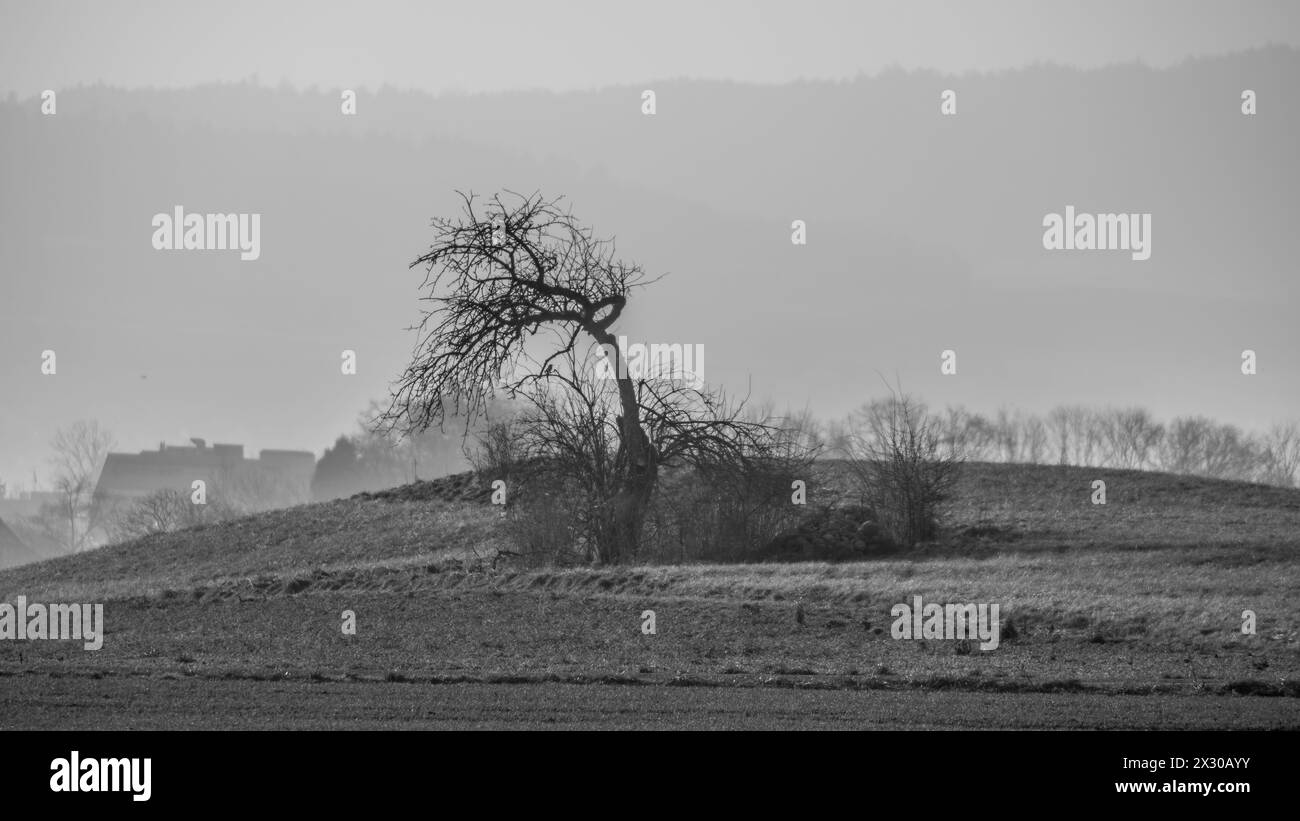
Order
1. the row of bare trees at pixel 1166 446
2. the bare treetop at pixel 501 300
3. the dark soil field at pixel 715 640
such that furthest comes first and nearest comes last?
the row of bare trees at pixel 1166 446 < the bare treetop at pixel 501 300 < the dark soil field at pixel 715 640

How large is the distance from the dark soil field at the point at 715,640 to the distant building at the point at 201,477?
100 metres

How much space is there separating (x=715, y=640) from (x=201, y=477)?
438 ft

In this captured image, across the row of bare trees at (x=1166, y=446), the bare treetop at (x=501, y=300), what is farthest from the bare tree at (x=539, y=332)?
the row of bare trees at (x=1166, y=446)

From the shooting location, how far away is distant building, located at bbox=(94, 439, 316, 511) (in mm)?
144625

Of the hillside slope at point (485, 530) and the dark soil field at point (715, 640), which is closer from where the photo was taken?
the dark soil field at point (715, 640)

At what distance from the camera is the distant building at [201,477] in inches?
5694

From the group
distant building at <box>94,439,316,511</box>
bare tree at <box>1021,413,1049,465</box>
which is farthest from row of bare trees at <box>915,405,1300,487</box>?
distant building at <box>94,439,316,511</box>

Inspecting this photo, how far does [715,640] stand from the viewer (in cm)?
2700

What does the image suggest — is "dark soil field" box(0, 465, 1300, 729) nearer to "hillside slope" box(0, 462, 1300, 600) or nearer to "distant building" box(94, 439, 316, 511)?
"hillside slope" box(0, 462, 1300, 600)

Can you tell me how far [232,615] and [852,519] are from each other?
1681cm

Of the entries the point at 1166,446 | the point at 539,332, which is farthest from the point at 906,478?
the point at 1166,446

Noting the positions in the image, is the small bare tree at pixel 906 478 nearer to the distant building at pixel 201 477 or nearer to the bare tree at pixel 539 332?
the bare tree at pixel 539 332
